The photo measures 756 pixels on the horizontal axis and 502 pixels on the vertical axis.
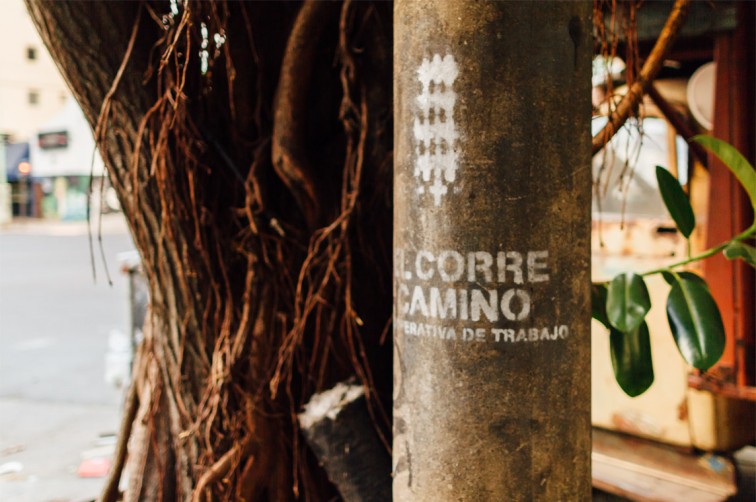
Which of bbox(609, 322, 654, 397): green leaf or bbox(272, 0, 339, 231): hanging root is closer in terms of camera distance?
bbox(609, 322, 654, 397): green leaf

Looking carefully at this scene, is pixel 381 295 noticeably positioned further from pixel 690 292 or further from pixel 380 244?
pixel 690 292

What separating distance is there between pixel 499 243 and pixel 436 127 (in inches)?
11.0

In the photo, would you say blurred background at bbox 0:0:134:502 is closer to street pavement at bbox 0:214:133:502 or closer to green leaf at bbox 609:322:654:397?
street pavement at bbox 0:214:133:502

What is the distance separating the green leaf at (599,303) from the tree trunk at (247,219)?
77cm

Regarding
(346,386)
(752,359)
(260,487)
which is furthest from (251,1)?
(752,359)

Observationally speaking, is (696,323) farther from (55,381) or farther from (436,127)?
(55,381)

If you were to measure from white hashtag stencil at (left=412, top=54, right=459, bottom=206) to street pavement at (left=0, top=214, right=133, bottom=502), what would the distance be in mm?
3163

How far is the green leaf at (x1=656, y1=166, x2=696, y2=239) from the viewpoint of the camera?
1904mm

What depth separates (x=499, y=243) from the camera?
1397mm

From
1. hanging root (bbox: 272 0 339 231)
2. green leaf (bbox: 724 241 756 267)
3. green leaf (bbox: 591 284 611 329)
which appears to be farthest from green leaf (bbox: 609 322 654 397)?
hanging root (bbox: 272 0 339 231)

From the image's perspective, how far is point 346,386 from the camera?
7.40 ft

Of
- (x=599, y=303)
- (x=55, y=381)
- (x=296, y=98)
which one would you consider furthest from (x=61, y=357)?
(x=599, y=303)

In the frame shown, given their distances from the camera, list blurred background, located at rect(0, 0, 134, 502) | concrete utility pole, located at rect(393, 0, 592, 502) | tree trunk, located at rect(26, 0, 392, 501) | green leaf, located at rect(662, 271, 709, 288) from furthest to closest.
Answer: blurred background, located at rect(0, 0, 134, 502), tree trunk, located at rect(26, 0, 392, 501), green leaf, located at rect(662, 271, 709, 288), concrete utility pole, located at rect(393, 0, 592, 502)

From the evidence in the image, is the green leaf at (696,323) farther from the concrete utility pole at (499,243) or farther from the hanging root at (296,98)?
the hanging root at (296,98)
